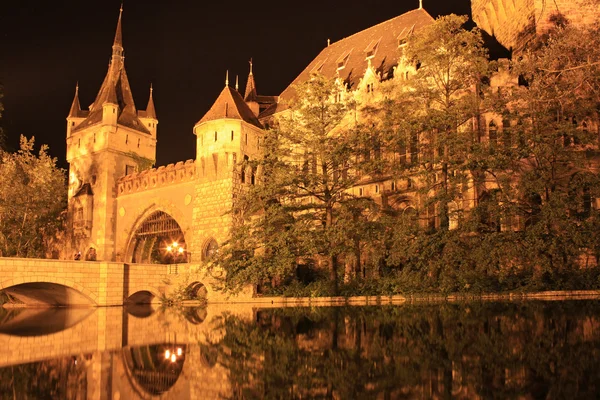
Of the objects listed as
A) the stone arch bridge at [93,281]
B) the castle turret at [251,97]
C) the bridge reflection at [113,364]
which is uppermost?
the castle turret at [251,97]

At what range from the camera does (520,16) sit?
3055cm

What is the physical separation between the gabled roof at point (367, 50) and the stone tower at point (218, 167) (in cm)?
404

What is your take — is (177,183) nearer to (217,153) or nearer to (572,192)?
(217,153)

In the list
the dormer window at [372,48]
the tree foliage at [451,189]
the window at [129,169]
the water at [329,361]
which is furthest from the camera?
the window at [129,169]

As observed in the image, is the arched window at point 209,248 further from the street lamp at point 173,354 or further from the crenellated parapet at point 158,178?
the street lamp at point 173,354

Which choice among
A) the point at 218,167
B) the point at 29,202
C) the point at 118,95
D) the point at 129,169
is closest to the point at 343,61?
the point at 218,167

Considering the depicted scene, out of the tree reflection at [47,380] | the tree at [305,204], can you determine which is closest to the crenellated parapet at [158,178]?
the tree at [305,204]

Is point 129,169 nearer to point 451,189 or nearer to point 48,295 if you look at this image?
point 48,295

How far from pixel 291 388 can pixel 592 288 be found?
52.5ft

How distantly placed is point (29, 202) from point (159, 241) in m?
8.57

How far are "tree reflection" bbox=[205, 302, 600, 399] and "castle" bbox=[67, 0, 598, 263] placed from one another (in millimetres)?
19342

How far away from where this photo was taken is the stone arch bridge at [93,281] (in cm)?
2248

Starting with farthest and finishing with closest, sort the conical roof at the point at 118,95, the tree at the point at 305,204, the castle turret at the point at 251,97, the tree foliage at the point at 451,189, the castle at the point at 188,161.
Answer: the conical roof at the point at 118,95
the castle turret at the point at 251,97
the castle at the point at 188,161
the tree at the point at 305,204
the tree foliage at the point at 451,189

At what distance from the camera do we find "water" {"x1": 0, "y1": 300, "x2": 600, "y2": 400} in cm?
506
